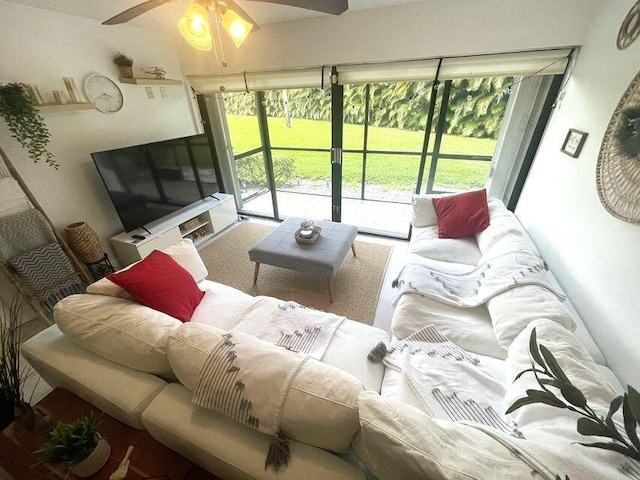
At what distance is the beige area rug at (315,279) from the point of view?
90.0 inches

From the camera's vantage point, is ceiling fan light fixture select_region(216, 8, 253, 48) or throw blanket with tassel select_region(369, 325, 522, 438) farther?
ceiling fan light fixture select_region(216, 8, 253, 48)

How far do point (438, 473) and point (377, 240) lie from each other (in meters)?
2.81

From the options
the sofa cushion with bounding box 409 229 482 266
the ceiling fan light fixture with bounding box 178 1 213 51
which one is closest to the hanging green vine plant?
the ceiling fan light fixture with bounding box 178 1 213 51

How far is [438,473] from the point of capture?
1.91ft

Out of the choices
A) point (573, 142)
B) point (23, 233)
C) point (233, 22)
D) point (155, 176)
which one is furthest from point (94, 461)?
point (573, 142)

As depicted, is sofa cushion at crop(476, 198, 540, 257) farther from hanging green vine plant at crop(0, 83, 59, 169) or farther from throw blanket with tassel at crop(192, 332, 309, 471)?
hanging green vine plant at crop(0, 83, 59, 169)

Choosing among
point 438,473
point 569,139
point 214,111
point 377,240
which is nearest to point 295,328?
point 438,473

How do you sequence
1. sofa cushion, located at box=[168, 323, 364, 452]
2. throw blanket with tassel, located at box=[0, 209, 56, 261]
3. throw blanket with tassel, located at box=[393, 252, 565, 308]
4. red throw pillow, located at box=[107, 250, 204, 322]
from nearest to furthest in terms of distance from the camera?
sofa cushion, located at box=[168, 323, 364, 452] < red throw pillow, located at box=[107, 250, 204, 322] < throw blanket with tassel, located at box=[393, 252, 565, 308] < throw blanket with tassel, located at box=[0, 209, 56, 261]

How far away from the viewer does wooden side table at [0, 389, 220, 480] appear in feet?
2.76

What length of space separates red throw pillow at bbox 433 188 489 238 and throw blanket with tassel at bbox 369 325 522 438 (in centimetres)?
122

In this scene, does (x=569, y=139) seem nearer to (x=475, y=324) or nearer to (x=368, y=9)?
(x=475, y=324)

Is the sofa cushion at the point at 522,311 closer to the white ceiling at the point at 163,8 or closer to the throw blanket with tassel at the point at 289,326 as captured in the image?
the throw blanket with tassel at the point at 289,326

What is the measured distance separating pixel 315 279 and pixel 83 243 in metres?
2.16

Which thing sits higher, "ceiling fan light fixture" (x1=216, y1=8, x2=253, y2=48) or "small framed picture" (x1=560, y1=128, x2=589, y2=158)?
"ceiling fan light fixture" (x1=216, y1=8, x2=253, y2=48)
